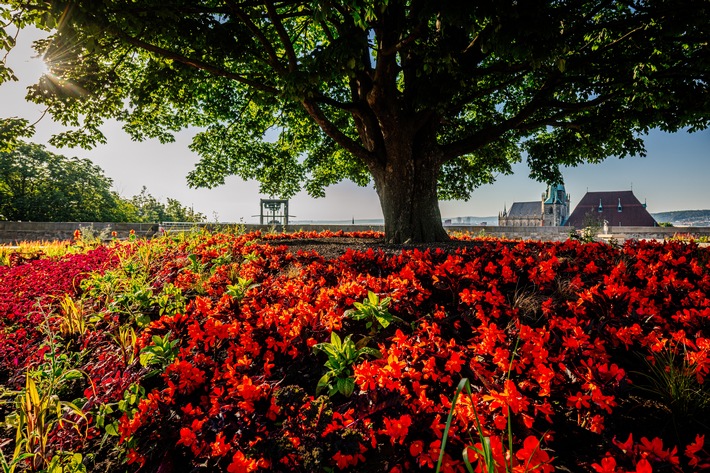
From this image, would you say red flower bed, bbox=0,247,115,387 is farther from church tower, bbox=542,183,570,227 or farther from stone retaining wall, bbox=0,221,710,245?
church tower, bbox=542,183,570,227

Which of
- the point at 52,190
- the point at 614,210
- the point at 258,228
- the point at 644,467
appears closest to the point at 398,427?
the point at 644,467

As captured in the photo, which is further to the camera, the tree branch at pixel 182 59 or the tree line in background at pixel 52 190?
the tree line in background at pixel 52 190

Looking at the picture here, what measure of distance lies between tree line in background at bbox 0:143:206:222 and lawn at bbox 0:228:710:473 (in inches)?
1096

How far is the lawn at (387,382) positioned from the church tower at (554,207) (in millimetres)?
70601

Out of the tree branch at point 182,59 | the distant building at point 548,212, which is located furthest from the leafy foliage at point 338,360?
the distant building at point 548,212

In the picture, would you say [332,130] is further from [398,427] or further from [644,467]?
[644,467]

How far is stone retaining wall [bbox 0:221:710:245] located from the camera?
42.9 feet

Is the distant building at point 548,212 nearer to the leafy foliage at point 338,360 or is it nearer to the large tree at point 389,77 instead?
the large tree at point 389,77

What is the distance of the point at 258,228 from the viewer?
15234mm

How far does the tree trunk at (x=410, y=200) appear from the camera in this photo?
7.78 metres

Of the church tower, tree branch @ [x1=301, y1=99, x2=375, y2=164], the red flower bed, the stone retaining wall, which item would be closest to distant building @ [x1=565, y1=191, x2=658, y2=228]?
the church tower

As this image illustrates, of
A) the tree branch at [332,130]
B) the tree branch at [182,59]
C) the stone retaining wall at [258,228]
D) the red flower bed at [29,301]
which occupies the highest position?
the tree branch at [182,59]

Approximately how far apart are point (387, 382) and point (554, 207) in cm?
7543

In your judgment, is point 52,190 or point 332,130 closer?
point 332,130
